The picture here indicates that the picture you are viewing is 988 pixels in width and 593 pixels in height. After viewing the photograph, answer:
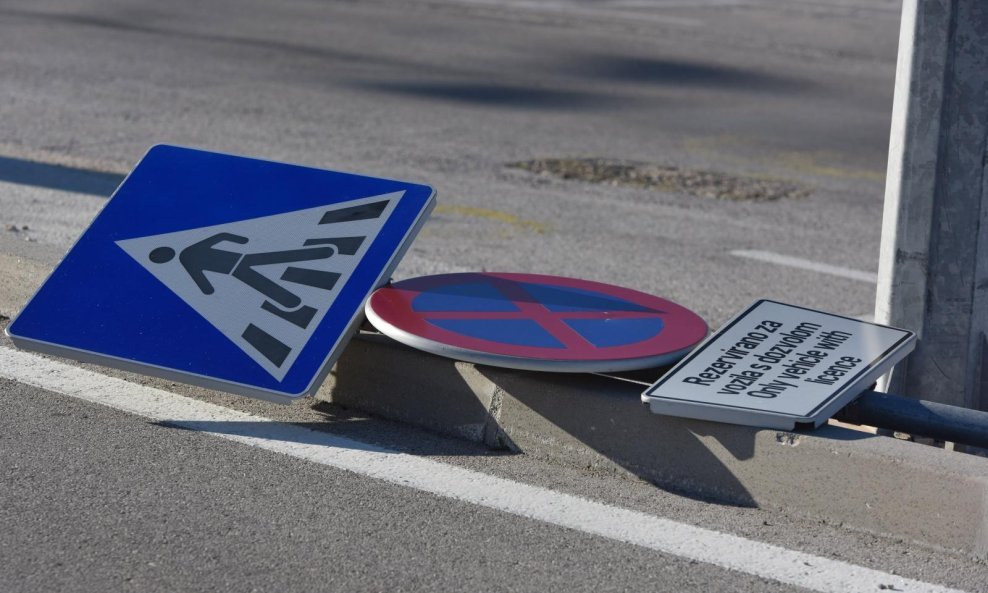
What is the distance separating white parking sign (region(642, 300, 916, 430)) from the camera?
3424 millimetres

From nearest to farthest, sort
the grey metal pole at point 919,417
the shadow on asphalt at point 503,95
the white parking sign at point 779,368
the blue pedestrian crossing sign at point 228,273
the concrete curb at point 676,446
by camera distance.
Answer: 1. the concrete curb at point 676,446
2. the white parking sign at point 779,368
3. the grey metal pole at point 919,417
4. the blue pedestrian crossing sign at point 228,273
5. the shadow on asphalt at point 503,95

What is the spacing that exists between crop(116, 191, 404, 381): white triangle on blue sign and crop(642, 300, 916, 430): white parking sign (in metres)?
Answer: 1.04

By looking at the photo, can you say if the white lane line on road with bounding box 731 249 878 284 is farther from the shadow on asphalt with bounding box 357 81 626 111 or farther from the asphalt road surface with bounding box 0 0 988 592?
the shadow on asphalt with bounding box 357 81 626 111

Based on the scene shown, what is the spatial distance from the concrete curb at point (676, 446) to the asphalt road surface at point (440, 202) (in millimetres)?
59

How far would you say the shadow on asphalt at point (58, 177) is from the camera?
7398mm

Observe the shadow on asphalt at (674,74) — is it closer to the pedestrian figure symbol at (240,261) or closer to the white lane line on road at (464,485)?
the pedestrian figure symbol at (240,261)

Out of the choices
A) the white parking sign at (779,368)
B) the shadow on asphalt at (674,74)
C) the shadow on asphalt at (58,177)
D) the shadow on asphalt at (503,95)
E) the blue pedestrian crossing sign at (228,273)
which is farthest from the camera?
the shadow on asphalt at (674,74)

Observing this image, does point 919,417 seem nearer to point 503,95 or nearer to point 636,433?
point 636,433

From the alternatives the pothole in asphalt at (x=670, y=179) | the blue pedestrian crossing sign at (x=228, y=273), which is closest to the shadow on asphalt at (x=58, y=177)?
the pothole in asphalt at (x=670, y=179)

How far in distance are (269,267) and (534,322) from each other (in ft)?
2.66

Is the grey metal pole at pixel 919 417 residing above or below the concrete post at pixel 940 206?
below

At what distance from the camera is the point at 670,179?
8.95 metres

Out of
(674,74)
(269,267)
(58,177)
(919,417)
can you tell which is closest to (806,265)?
(919,417)

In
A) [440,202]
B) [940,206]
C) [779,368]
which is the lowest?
[440,202]
